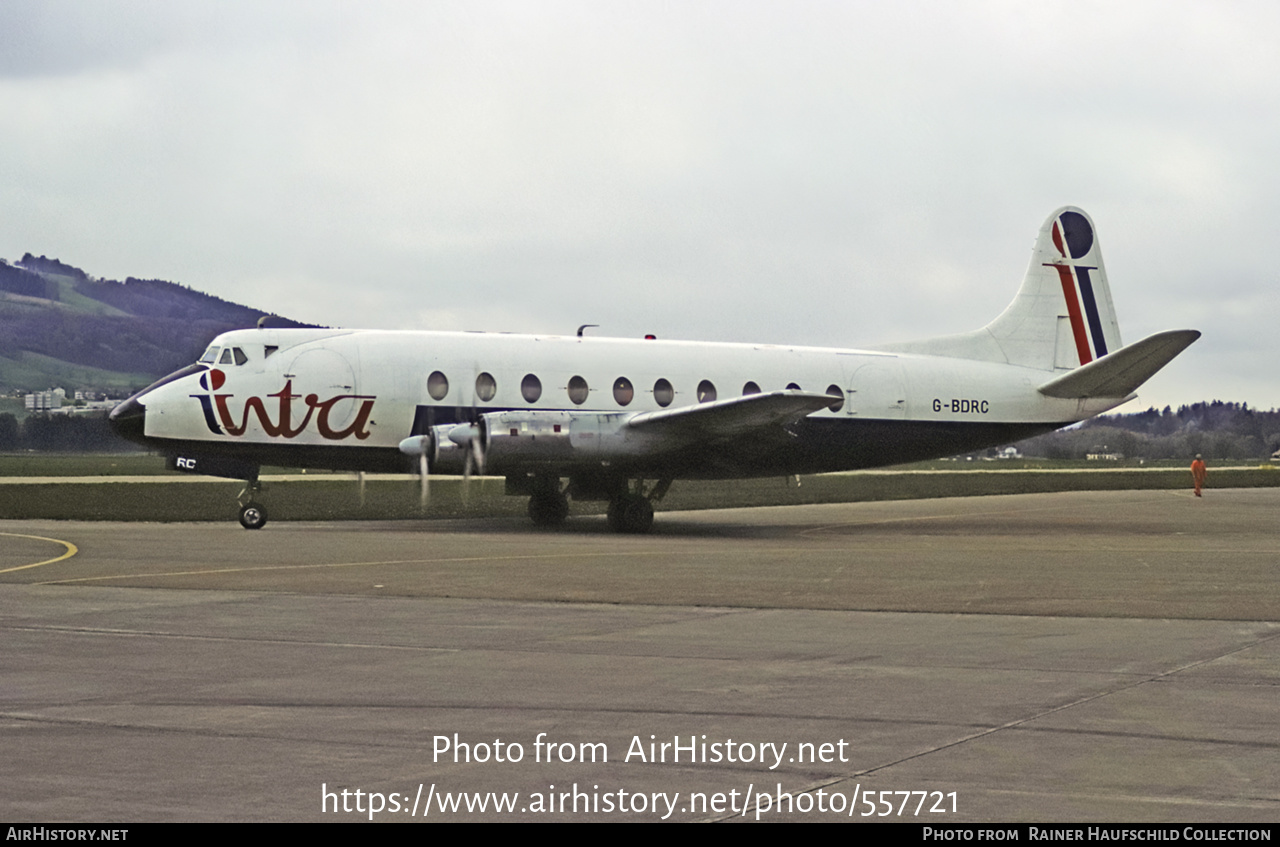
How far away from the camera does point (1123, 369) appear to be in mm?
34812

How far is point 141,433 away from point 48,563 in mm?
9106

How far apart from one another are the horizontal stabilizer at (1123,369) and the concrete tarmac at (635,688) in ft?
→ 35.6

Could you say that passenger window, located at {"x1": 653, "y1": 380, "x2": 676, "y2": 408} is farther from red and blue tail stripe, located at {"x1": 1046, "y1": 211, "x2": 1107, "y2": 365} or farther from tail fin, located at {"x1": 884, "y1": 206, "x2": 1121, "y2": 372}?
red and blue tail stripe, located at {"x1": 1046, "y1": 211, "x2": 1107, "y2": 365}

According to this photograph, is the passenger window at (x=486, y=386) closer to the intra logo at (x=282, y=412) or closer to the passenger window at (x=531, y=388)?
the passenger window at (x=531, y=388)

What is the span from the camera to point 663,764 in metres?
8.09

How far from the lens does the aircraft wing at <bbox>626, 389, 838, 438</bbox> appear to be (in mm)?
29359

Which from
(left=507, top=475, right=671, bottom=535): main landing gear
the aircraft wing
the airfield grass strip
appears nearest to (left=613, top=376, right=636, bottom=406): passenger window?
the aircraft wing

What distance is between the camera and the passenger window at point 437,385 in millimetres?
30875

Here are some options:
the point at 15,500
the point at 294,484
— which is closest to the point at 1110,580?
the point at 15,500

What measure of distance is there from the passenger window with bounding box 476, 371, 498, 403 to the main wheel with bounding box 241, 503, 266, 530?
17.5 feet

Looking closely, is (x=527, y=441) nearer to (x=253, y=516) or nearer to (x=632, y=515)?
(x=632, y=515)

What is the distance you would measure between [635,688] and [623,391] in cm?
2168

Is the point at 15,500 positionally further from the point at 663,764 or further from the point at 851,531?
the point at 663,764

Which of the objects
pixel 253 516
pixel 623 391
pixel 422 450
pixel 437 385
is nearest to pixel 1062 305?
pixel 623 391
